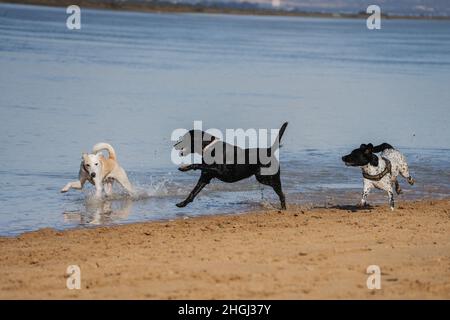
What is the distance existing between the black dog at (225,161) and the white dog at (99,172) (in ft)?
3.85

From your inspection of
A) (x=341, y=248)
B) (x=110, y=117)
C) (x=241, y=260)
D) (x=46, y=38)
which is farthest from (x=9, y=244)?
(x=46, y=38)

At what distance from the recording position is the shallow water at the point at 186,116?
14.0 meters

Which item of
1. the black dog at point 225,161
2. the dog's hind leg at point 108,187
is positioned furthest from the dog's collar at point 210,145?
the dog's hind leg at point 108,187

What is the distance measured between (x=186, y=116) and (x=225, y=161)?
10.9 metres

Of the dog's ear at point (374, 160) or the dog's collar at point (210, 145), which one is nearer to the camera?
the dog's collar at point (210, 145)

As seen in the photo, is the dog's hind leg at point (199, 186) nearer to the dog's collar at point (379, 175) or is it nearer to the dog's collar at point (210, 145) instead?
the dog's collar at point (210, 145)

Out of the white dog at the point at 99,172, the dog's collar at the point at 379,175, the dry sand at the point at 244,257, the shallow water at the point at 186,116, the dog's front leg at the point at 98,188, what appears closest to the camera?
the dry sand at the point at 244,257

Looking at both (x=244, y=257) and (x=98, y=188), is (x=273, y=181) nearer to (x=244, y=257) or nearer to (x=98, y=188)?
(x=98, y=188)

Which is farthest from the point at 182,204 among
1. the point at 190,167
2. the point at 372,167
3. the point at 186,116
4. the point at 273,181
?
the point at 186,116

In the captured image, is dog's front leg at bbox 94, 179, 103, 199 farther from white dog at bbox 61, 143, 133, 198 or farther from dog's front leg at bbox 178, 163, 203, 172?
dog's front leg at bbox 178, 163, 203, 172

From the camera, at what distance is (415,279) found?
27.0 feet

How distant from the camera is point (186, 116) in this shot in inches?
920
